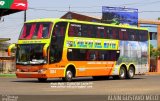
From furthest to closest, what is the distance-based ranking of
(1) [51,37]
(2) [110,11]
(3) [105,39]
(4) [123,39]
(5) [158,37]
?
1. (5) [158,37]
2. (2) [110,11]
3. (4) [123,39]
4. (3) [105,39]
5. (1) [51,37]

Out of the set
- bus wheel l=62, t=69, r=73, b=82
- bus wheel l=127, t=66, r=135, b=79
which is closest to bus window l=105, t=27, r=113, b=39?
bus wheel l=127, t=66, r=135, b=79

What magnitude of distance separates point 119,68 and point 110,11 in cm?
3385

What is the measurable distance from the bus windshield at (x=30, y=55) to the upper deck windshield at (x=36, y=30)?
54 cm

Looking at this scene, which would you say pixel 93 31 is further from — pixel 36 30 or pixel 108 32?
pixel 36 30

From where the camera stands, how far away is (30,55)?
94.7ft

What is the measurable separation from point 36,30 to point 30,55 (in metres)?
1.52

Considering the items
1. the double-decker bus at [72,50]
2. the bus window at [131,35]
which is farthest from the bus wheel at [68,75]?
the bus window at [131,35]

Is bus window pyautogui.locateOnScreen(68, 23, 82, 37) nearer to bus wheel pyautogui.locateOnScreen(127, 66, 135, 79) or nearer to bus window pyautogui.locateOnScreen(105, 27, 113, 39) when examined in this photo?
bus window pyautogui.locateOnScreen(105, 27, 113, 39)

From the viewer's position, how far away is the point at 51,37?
28.3 metres

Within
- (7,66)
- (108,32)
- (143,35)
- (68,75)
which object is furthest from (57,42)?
(7,66)

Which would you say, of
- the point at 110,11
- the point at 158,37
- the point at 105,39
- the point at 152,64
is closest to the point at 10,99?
the point at 105,39

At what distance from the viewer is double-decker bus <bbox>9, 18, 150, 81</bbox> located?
93.6 feet

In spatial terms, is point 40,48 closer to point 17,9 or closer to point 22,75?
point 22,75

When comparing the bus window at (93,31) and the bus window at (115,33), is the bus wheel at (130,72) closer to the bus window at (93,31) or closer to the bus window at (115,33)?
the bus window at (115,33)
